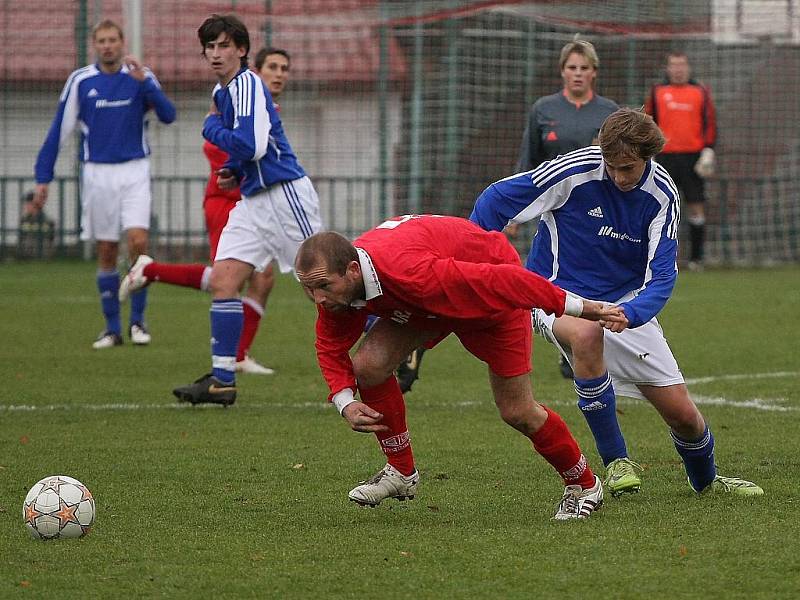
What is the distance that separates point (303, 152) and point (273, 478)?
1352 centimetres

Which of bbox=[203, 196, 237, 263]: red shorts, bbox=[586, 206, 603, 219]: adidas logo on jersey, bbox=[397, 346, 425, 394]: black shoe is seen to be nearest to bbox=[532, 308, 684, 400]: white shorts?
bbox=[586, 206, 603, 219]: adidas logo on jersey

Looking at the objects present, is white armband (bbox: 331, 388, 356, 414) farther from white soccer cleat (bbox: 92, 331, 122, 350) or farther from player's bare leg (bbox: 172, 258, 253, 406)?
white soccer cleat (bbox: 92, 331, 122, 350)

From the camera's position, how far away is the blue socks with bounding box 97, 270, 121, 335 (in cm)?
1023

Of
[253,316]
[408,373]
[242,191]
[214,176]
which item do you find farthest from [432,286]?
[253,316]

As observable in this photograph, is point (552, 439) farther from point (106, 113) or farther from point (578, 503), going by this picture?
point (106, 113)

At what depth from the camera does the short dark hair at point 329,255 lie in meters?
4.25

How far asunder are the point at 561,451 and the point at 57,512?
1.67 metres

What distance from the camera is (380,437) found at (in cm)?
497

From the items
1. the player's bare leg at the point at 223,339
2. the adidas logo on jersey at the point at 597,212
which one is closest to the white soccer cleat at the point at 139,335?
the player's bare leg at the point at 223,339

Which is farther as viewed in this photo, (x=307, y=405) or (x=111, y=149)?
(x=111, y=149)

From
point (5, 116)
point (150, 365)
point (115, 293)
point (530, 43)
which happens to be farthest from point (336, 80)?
point (150, 365)

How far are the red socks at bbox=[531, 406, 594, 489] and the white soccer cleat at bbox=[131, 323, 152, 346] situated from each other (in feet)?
19.3

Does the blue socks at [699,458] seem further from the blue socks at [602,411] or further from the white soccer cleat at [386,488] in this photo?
the white soccer cleat at [386,488]

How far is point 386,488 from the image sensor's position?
4871 millimetres
